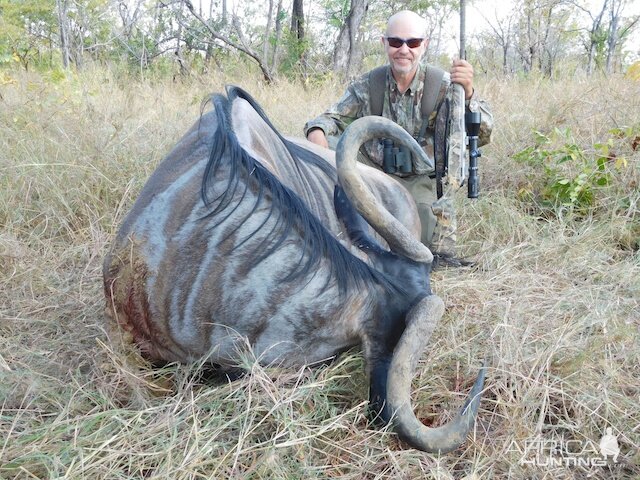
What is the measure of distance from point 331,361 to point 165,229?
0.71 meters

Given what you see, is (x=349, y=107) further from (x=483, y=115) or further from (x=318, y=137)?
(x=483, y=115)

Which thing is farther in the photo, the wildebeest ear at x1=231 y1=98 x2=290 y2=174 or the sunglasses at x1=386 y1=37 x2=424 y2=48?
the sunglasses at x1=386 y1=37 x2=424 y2=48

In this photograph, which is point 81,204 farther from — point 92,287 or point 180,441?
point 180,441

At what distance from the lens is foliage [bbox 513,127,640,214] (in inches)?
153

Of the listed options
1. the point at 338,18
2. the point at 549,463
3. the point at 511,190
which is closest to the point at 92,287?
the point at 549,463

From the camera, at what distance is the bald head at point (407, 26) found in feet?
11.7

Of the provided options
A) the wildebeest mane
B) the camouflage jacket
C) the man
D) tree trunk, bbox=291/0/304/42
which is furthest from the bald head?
tree trunk, bbox=291/0/304/42

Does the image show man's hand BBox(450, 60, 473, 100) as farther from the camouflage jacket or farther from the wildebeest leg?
the wildebeest leg

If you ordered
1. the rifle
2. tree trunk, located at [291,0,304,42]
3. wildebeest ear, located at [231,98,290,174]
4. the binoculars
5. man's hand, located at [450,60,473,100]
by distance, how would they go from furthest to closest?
1. tree trunk, located at [291,0,304,42]
2. the binoculars
3. the rifle
4. man's hand, located at [450,60,473,100]
5. wildebeest ear, located at [231,98,290,174]

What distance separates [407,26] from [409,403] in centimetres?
245

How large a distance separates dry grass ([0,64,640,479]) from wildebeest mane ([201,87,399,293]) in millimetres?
315

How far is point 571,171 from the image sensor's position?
4117 mm

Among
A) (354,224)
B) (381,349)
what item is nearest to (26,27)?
(354,224)

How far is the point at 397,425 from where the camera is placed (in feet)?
5.89
